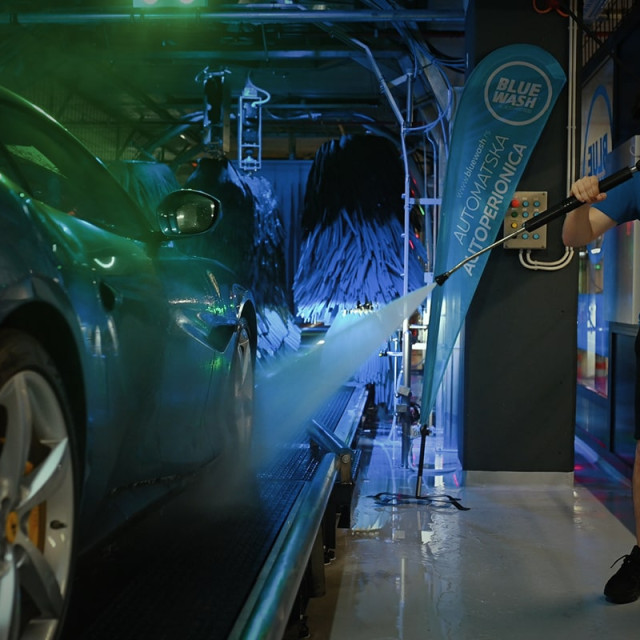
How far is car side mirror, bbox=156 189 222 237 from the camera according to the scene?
118 inches

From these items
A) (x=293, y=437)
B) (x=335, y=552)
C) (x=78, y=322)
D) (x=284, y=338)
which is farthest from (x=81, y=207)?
(x=284, y=338)

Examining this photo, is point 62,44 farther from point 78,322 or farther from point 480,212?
point 78,322

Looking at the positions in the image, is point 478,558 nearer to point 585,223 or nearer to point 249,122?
point 585,223

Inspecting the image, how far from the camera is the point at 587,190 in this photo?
3.26 metres

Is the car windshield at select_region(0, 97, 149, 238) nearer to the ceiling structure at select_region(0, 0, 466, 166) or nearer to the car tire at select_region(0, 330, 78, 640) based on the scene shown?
the car tire at select_region(0, 330, 78, 640)

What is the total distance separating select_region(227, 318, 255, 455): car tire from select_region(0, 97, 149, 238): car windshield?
2.47 feet

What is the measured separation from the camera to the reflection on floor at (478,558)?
3.02 m

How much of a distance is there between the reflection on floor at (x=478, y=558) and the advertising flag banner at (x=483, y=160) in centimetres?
67

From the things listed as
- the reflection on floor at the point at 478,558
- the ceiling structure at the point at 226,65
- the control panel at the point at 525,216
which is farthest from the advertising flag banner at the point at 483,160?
the ceiling structure at the point at 226,65

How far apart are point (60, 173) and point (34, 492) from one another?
1256 mm

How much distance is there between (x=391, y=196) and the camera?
1000cm

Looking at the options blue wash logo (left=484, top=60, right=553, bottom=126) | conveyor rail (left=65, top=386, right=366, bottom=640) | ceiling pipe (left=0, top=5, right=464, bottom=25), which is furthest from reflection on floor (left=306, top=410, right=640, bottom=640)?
ceiling pipe (left=0, top=5, right=464, bottom=25)

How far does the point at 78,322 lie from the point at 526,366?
3819mm

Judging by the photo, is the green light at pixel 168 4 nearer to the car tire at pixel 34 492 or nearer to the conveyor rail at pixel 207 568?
the conveyor rail at pixel 207 568
